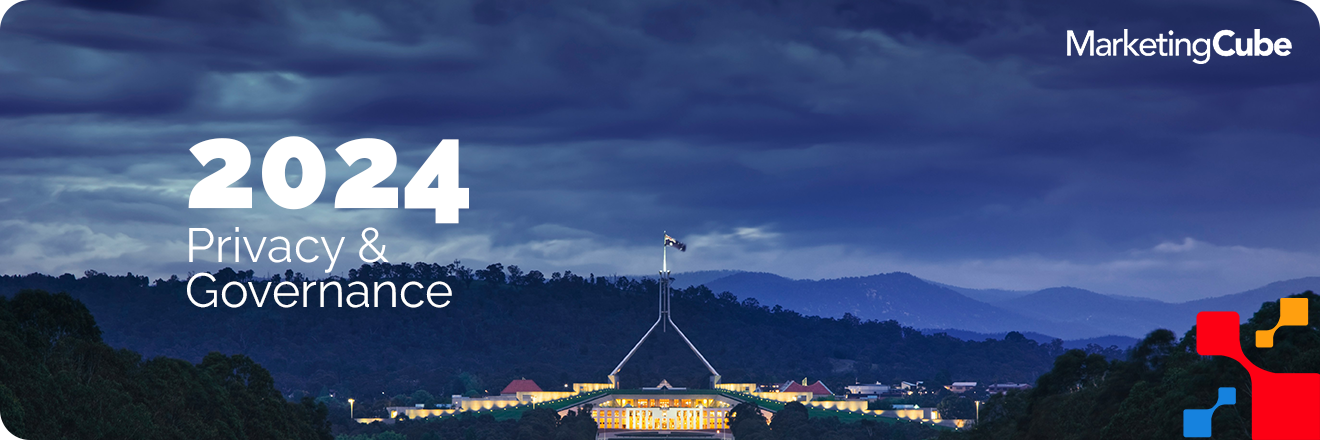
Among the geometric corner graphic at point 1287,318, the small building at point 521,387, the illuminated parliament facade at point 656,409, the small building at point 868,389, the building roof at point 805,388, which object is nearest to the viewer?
the geometric corner graphic at point 1287,318

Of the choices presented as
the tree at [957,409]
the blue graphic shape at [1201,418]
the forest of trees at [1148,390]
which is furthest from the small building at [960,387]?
the blue graphic shape at [1201,418]

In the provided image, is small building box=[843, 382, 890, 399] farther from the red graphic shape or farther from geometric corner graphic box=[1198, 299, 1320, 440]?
the red graphic shape

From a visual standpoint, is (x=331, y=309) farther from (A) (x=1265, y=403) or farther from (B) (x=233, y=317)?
(A) (x=1265, y=403)

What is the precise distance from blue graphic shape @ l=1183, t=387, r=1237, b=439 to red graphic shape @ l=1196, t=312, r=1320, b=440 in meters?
0.42

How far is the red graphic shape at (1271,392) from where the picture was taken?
22.2m

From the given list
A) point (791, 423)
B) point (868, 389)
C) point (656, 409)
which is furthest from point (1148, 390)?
point (868, 389)

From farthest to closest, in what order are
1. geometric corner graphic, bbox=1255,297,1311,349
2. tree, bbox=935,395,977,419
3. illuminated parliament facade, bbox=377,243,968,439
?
illuminated parliament facade, bbox=377,243,968,439, tree, bbox=935,395,977,419, geometric corner graphic, bbox=1255,297,1311,349

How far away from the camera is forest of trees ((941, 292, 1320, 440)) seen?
2792 centimetres

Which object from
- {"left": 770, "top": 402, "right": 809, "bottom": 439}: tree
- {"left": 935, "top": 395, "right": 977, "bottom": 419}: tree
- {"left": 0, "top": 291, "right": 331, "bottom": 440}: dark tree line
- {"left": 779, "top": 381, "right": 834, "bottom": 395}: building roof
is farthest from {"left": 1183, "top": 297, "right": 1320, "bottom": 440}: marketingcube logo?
{"left": 779, "top": 381, "right": 834, "bottom": 395}: building roof

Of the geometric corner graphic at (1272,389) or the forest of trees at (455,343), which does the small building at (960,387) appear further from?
the geometric corner graphic at (1272,389)

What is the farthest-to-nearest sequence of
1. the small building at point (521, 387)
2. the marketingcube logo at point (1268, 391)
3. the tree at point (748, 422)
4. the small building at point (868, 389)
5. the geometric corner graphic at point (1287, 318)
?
the small building at point (868, 389)
the small building at point (521, 387)
the tree at point (748, 422)
the geometric corner graphic at point (1287, 318)
the marketingcube logo at point (1268, 391)

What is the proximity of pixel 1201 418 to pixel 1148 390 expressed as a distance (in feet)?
16.4

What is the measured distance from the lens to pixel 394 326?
187 m

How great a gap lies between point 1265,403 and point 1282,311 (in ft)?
13.7
